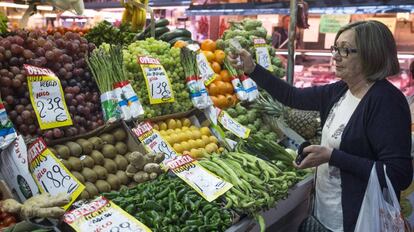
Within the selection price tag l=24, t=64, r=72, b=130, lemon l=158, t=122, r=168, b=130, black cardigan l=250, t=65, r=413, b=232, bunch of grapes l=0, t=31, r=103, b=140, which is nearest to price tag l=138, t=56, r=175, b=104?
lemon l=158, t=122, r=168, b=130

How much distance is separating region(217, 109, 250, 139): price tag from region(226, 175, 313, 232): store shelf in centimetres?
62

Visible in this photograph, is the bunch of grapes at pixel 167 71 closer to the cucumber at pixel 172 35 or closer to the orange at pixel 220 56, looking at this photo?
the orange at pixel 220 56

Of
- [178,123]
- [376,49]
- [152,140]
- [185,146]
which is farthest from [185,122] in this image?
[376,49]

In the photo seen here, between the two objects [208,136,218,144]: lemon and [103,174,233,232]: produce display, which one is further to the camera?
[208,136,218,144]: lemon

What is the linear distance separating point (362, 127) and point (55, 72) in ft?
5.75

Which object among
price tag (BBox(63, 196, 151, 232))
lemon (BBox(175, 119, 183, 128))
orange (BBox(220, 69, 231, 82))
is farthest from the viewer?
orange (BBox(220, 69, 231, 82))

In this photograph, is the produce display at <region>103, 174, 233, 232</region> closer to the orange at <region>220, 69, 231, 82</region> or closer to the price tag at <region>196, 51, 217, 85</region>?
the price tag at <region>196, 51, 217, 85</region>

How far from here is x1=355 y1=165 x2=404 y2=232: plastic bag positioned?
6.75 feet

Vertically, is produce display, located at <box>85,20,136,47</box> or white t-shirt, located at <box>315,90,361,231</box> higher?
produce display, located at <box>85,20,136,47</box>

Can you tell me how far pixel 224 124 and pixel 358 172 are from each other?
4.60ft

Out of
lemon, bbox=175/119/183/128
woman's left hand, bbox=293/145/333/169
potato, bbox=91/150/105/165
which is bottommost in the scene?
potato, bbox=91/150/105/165

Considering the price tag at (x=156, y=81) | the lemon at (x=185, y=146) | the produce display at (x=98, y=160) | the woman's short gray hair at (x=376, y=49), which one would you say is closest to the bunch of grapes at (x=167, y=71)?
the price tag at (x=156, y=81)

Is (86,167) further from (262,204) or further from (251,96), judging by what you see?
(251,96)

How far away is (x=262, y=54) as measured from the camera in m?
4.05
